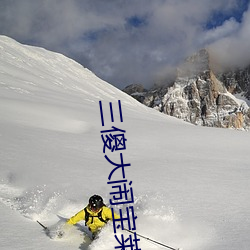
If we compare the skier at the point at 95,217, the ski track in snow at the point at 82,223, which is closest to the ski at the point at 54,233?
the ski track in snow at the point at 82,223

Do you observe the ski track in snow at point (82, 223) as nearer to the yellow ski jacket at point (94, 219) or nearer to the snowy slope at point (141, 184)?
the snowy slope at point (141, 184)

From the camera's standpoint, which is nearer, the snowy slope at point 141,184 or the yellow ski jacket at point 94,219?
the snowy slope at point 141,184

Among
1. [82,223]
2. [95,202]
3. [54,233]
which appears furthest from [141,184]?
[54,233]

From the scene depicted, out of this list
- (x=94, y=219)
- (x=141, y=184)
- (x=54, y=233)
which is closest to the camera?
(x=54, y=233)

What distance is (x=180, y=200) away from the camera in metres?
7.21

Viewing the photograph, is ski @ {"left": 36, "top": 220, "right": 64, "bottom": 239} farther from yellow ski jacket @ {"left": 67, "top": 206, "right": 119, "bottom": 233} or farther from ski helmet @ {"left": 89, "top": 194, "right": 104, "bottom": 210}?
ski helmet @ {"left": 89, "top": 194, "right": 104, "bottom": 210}

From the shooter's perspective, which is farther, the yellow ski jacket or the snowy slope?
the yellow ski jacket

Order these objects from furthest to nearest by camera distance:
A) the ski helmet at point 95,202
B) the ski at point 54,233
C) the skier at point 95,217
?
1. the skier at point 95,217
2. the ski helmet at point 95,202
3. the ski at point 54,233

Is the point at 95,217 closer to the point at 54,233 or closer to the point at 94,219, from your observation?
the point at 94,219

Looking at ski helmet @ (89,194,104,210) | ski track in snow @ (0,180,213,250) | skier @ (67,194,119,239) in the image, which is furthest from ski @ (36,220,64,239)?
ski helmet @ (89,194,104,210)

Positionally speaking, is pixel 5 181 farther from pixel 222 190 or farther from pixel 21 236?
pixel 222 190

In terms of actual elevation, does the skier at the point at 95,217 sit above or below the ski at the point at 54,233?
above

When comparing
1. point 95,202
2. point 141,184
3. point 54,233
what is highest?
point 141,184

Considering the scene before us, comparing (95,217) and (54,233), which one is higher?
(95,217)
